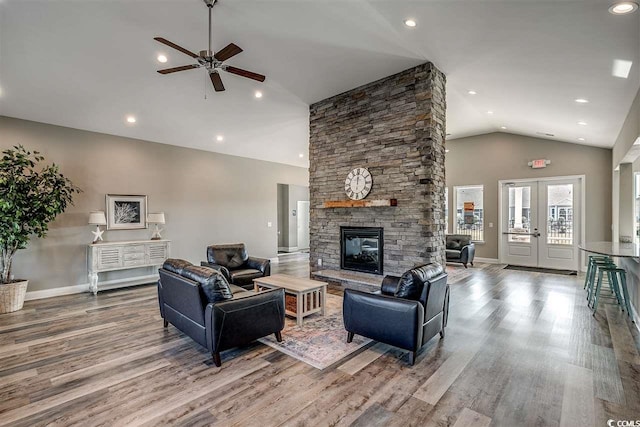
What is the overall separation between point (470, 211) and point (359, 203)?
17.4 feet

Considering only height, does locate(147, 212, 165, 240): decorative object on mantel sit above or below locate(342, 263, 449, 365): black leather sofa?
above

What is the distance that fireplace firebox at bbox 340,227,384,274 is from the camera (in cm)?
536

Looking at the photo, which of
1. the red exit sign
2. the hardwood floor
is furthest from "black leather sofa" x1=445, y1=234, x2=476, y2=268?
the hardwood floor

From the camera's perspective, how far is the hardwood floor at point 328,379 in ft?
7.18

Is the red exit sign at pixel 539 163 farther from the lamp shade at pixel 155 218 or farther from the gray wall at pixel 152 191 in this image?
the lamp shade at pixel 155 218

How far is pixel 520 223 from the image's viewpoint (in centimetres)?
830

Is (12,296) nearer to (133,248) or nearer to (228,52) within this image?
(133,248)

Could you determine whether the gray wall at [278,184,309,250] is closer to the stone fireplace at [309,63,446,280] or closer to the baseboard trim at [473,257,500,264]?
the stone fireplace at [309,63,446,280]

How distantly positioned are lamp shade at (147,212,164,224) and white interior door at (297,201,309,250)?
5.82m

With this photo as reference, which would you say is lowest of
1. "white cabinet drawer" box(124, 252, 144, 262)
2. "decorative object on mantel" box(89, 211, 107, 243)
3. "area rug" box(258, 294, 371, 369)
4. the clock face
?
"area rug" box(258, 294, 371, 369)

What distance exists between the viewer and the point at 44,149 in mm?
5434

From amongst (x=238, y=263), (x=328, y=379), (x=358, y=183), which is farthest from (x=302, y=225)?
(x=328, y=379)

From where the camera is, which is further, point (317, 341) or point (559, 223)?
point (559, 223)

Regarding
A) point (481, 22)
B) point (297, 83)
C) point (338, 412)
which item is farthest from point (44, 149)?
point (481, 22)
